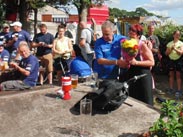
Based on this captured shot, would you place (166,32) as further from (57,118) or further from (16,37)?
(57,118)

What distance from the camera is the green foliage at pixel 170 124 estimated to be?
2715 mm

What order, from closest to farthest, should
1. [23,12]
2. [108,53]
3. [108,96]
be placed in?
1. [108,96]
2. [108,53]
3. [23,12]

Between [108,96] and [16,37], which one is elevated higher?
[16,37]

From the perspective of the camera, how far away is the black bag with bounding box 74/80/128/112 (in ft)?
11.5

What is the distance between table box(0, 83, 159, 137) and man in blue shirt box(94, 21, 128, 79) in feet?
2.15

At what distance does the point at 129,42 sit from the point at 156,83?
21.8 feet

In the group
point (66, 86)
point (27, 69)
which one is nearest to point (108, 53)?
point (66, 86)

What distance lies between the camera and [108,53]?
4559 millimetres

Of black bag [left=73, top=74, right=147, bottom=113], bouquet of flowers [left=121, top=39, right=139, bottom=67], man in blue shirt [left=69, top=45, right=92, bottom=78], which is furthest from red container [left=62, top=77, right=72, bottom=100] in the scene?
man in blue shirt [left=69, top=45, right=92, bottom=78]

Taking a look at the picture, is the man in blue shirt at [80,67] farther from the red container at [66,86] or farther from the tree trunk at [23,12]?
the tree trunk at [23,12]

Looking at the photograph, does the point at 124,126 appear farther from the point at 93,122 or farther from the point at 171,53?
the point at 171,53

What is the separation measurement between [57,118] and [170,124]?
3.90ft

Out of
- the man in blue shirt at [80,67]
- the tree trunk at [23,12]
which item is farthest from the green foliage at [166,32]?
the tree trunk at [23,12]

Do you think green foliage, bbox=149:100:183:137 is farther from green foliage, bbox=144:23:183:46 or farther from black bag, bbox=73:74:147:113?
green foliage, bbox=144:23:183:46
